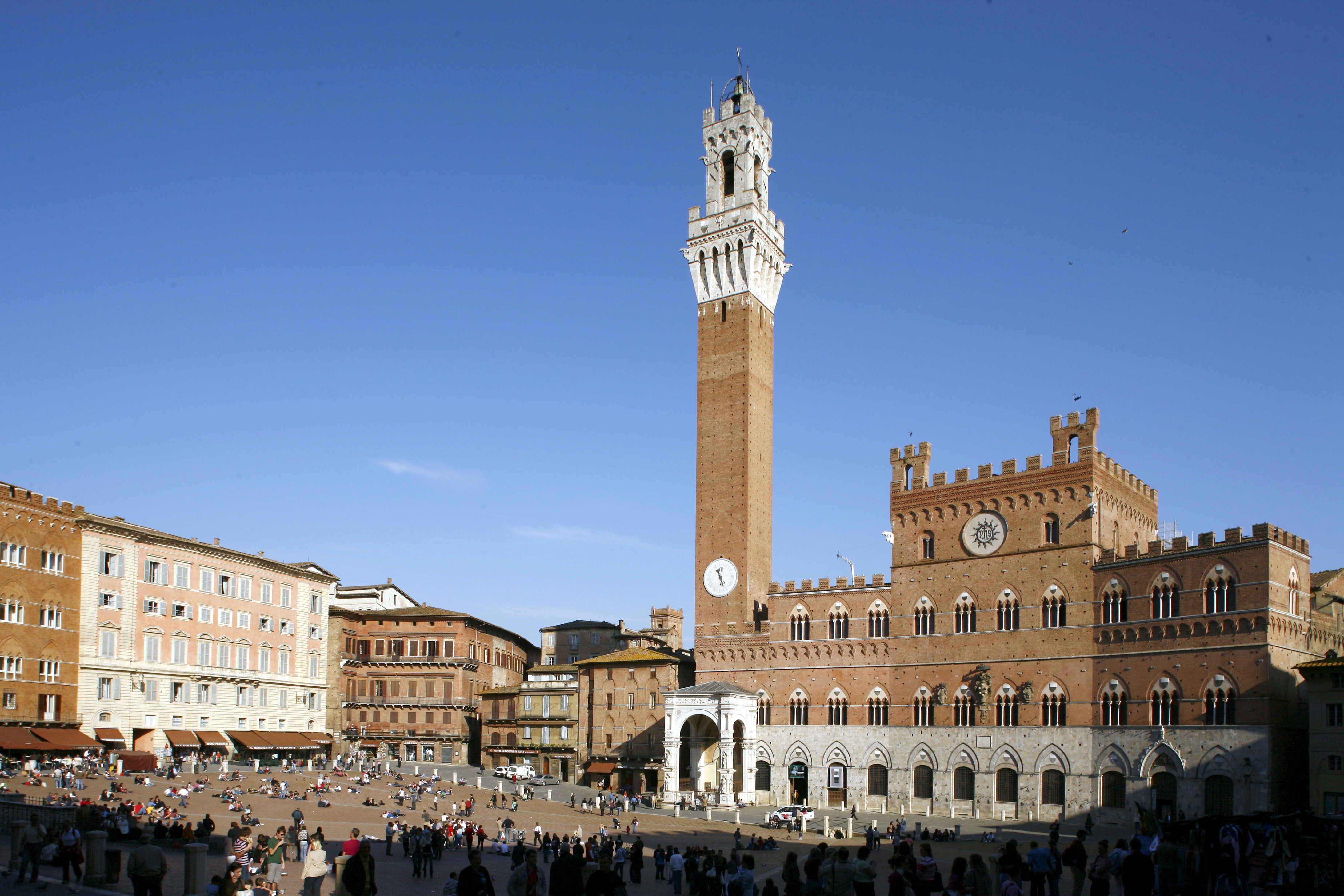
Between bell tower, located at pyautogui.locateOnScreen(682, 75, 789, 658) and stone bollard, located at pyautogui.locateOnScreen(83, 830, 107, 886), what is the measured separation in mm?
44257

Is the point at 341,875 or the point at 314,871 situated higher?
the point at 341,875

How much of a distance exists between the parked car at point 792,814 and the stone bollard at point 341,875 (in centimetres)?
3359

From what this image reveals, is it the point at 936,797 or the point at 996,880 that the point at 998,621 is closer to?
the point at 936,797

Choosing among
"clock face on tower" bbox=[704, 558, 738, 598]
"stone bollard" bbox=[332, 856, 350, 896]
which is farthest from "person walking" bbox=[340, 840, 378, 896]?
"clock face on tower" bbox=[704, 558, 738, 598]

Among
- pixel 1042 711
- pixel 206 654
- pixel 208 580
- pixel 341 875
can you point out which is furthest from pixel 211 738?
pixel 341 875

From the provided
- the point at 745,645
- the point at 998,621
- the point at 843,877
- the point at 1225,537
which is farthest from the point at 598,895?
the point at 745,645

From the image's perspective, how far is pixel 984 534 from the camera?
58.6 meters

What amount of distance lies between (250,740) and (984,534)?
44.0 metres

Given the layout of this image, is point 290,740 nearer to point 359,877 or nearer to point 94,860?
point 94,860

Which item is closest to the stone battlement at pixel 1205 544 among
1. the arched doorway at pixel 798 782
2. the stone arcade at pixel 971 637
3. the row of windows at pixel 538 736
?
the stone arcade at pixel 971 637

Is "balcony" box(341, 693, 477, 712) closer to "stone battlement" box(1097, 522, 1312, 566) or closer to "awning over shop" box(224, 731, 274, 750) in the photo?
"awning over shop" box(224, 731, 274, 750)

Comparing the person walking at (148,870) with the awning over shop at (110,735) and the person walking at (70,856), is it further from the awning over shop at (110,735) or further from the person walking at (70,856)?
the awning over shop at (110,735)

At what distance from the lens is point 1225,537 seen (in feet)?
161

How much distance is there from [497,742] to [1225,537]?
50702mm
